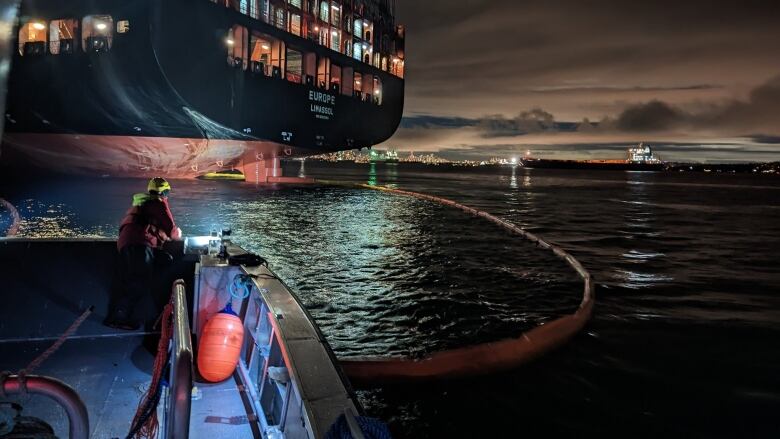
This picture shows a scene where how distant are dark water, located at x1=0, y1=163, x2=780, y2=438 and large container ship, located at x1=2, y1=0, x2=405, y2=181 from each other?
4946 millimetres

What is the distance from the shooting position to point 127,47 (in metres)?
23.0

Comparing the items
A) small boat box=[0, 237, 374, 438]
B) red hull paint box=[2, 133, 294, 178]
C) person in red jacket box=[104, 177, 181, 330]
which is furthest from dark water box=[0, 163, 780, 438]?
red hull paint box=[2, 133, 294, 178]

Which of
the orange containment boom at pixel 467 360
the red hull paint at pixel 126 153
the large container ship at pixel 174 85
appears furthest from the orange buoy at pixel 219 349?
the red hull paint at pixel 126 153

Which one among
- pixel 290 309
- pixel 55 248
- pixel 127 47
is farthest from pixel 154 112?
pixel 290 309

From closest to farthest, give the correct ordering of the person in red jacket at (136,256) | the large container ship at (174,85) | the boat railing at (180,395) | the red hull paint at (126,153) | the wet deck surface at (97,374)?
the boat railing at (180,395) → the wet deck surface at (97,374) → the person in red jacket at (136,256) → the large container ship at (174,85) → the red hull paint at (126,153)

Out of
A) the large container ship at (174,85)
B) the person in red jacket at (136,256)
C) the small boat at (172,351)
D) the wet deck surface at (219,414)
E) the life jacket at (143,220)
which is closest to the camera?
the small boat at (172,351)

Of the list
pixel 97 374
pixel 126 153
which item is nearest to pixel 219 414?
pixel 97 374

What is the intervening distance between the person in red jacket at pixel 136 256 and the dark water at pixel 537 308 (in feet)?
9.42

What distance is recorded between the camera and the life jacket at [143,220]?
6031mm

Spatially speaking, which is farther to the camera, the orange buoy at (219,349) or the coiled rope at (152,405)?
the orange buoy at (219,349)

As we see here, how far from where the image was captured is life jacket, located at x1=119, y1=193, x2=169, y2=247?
6.03 m

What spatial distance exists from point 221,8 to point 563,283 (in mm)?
22475

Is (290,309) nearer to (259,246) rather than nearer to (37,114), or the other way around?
(259,246)

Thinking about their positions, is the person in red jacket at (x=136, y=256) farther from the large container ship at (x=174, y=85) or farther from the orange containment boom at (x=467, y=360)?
the large container ship at (x=174, y=85)
